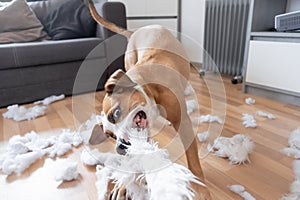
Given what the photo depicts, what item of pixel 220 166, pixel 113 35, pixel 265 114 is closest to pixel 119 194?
pixel 220 166

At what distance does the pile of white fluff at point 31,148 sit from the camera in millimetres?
887

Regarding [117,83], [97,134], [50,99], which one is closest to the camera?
[117,83]

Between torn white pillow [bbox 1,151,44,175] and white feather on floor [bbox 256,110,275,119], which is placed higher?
torn white pillow [bbox 1,151,44,175]

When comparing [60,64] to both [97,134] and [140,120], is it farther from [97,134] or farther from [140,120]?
[140,120]

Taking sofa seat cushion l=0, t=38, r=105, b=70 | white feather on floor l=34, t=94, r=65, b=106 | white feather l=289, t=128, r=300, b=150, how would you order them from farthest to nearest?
white feather on floor l=34, t=94, r=65, b=106 → sofa seat cushion l=0, t=38, r=105, b=70 → white feather l=289, t=128, r=300, b=150

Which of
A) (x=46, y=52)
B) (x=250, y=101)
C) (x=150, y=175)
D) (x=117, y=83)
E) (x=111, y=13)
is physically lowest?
(x=250, y=101)

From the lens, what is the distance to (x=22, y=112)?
1400 mm

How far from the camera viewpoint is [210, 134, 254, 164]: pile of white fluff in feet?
2.91

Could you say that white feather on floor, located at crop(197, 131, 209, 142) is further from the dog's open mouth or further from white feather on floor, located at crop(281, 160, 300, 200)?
the dog's open mouth

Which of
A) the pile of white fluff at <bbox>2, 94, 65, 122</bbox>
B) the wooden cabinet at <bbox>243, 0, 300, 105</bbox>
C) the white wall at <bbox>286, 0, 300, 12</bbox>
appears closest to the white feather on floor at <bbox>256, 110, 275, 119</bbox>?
the wooden cabinet at <bbox>243, 0, 300, 105</bbox>

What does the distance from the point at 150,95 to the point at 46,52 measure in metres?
1.27

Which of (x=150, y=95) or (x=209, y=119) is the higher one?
(x=150, y=95)

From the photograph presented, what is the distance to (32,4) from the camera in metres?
2.04

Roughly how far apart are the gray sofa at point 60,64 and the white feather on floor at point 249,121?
1.00 metres
